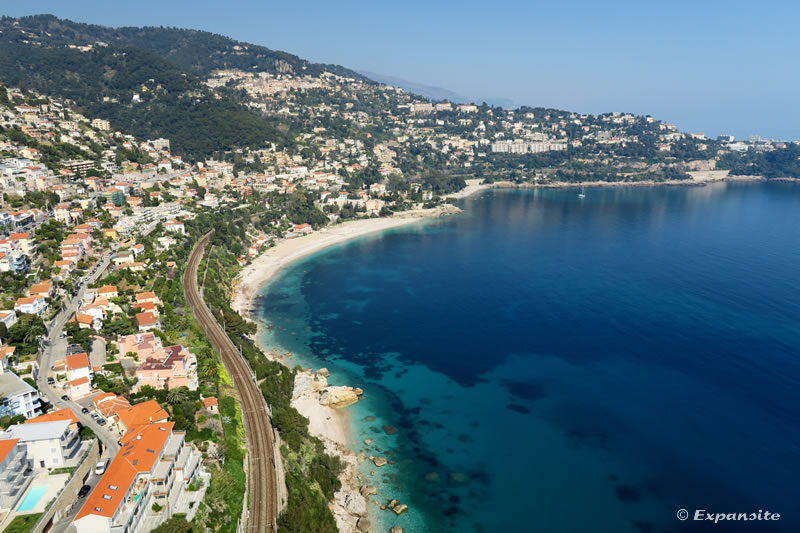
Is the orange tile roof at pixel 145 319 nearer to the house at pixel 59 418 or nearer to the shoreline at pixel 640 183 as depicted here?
the house at pixel 59 418

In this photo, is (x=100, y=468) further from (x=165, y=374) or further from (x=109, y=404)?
(x=165, y=374)

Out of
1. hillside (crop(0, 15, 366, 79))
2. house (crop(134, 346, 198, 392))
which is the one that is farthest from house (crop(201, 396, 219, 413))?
hillside (crop(0, 15, 366, 79))

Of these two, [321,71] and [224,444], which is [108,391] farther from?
[321,71]

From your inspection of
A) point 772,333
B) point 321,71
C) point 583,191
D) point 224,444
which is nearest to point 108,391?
point 224,444

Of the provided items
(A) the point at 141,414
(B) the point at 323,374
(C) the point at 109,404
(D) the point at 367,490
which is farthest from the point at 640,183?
(C) the point at 109,404

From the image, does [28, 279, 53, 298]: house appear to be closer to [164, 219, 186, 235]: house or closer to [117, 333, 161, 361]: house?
[117, 333, 161, 361]: house
